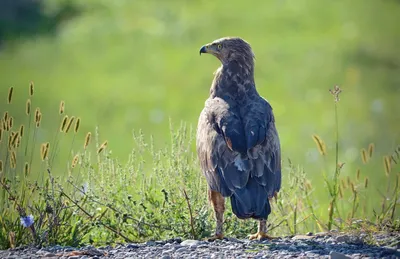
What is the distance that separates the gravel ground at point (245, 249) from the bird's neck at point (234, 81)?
149cm

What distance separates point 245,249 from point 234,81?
193cm

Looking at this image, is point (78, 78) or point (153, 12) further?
point (153, 12)

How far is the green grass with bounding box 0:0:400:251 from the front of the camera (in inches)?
759

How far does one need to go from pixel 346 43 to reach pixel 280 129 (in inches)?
211

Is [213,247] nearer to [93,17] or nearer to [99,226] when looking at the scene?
[99,226]

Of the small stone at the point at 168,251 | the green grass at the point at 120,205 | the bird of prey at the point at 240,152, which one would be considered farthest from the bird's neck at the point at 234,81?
the small stone at the point at 168,251

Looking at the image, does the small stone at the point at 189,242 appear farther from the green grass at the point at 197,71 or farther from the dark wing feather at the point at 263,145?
the green grass at the point at 197,71

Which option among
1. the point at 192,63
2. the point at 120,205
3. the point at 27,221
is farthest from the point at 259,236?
the point at 192,63

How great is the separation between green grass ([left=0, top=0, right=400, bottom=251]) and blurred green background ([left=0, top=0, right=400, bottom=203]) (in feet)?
0.11

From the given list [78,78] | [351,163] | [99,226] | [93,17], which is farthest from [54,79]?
[99,226]

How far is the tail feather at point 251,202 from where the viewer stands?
8102 mm

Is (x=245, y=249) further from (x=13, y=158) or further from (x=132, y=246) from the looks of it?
(x=13, y=158)

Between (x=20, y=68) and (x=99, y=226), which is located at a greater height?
(x=20, y=68)

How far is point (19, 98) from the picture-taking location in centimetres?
2248
